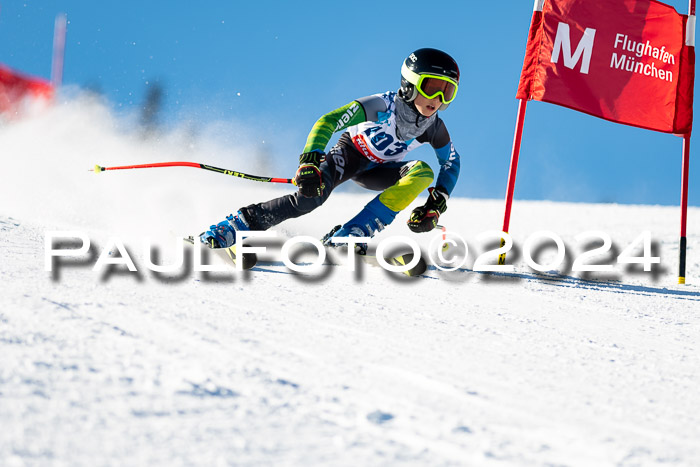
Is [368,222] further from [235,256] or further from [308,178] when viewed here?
[235,256]

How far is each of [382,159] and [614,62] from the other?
275 cm

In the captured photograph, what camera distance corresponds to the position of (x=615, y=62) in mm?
5582

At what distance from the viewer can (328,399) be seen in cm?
116

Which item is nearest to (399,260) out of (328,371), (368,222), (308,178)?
(368,222)

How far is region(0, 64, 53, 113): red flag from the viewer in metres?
19.3

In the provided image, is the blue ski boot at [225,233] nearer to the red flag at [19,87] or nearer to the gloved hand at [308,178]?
the gloved hand at [308,178]

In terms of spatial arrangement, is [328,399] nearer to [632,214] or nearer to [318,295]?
[318,295]

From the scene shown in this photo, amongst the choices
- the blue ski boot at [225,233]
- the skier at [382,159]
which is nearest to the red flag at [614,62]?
the skier at [382,159]

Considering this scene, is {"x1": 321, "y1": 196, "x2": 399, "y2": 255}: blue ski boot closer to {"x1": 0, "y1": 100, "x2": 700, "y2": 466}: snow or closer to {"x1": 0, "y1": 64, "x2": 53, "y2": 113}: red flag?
{"x1": 0, "y1": 100, "x2": 700, "y2": 466}: snow

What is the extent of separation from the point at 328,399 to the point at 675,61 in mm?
5778

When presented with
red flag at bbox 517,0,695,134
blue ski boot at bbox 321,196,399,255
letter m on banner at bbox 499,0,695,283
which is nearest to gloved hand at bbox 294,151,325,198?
blue ski boot at bbox 321,196,399,255

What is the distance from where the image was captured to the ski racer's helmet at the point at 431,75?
3.83 meters

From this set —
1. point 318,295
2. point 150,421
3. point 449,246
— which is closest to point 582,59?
point 449,246

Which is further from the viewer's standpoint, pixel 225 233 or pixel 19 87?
pixel 19 87
